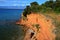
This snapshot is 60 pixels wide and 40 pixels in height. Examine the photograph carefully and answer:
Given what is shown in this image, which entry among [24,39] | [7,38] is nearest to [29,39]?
[24,39]

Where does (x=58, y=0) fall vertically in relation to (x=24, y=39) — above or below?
above

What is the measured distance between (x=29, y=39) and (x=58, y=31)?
→ 17.3m

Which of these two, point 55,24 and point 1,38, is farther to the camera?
point 1,38

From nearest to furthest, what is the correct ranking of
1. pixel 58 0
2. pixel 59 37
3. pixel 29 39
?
pixel 59 37, pixel 29 39, pixel 58 0

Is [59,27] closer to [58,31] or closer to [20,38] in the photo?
[58,31]

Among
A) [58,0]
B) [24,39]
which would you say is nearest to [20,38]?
[24,39]

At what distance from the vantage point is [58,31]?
2038 centimetres

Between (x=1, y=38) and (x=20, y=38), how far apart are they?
327 centimetres

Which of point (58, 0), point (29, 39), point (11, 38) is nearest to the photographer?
point (29, 39)

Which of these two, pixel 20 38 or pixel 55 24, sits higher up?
pixel 55 24

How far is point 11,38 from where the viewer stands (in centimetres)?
3991

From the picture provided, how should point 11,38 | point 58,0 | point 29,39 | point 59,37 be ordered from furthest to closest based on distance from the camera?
point 58,0 → point 11,38 → point 29,39 → point 59,37

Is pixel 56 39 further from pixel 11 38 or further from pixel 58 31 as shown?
pixel 11 38


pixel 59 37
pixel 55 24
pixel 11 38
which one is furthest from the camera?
pixel 11 38
